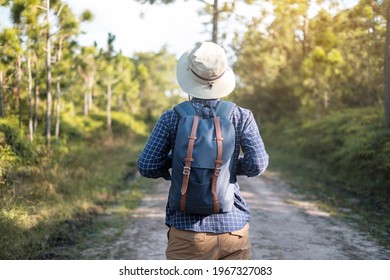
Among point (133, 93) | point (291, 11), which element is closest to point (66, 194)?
point (291, 11)

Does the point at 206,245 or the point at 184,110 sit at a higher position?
the point at 184,110

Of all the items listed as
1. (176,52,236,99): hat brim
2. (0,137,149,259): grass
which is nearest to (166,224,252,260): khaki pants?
(176,52,236,99): hat brim

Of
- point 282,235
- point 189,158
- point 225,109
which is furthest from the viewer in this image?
point 282,235

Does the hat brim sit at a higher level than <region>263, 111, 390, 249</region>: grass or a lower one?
higher

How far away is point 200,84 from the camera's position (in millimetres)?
2518

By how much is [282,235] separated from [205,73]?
421 centimetres

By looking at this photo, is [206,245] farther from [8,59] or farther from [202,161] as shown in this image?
[8,59]

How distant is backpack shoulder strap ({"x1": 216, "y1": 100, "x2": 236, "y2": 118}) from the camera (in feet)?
7.98

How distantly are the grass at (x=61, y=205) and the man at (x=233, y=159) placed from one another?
2.65 m

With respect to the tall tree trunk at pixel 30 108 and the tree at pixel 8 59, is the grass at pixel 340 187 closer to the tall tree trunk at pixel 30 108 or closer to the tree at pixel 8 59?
the tall tree trunk at pixel 30 108

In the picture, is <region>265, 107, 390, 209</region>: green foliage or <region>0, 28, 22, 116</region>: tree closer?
<region>0, 28, 22, 116</region>: tree

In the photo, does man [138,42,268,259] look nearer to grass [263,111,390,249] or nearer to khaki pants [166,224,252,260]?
khaki pants [166,224,252,260]

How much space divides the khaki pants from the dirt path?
9.28 feet

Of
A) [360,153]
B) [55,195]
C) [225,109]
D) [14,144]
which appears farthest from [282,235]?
[225,109]
